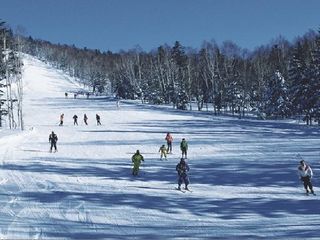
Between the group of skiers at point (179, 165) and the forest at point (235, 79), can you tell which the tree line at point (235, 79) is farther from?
the group of skiers at point (179, 165)

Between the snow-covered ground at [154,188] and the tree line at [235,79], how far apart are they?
13808 millimetres

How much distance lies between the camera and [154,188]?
21.0m

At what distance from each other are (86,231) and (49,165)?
13.1m

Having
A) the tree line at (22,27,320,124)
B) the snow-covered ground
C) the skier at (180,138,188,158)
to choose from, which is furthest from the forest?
the skier at (180,138,188,158)

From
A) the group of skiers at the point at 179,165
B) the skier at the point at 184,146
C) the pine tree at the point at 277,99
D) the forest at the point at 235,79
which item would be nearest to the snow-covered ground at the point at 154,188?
the group of skiers at the point at 179,165

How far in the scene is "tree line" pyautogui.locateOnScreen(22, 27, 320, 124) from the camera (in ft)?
179

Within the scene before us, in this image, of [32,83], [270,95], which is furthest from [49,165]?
[32,83]

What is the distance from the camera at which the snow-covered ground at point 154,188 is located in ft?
48.8

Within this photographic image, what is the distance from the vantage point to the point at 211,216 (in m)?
16.5

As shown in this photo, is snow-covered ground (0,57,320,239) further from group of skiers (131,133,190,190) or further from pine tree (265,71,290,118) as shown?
pine tree (265,71,290,118)

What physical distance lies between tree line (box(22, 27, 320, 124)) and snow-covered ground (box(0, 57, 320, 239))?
544 inches

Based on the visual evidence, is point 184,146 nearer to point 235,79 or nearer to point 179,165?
point 179,165

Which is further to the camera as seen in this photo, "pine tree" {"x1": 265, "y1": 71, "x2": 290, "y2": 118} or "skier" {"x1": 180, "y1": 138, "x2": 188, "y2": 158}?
"pine tree" {"x1": 265, "y1": 71, "x2": 290, "y2": 118}

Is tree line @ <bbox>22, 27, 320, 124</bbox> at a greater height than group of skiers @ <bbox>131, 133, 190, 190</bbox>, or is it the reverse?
tree line @ <bbox>22, 27, 320, 124</bbox>
